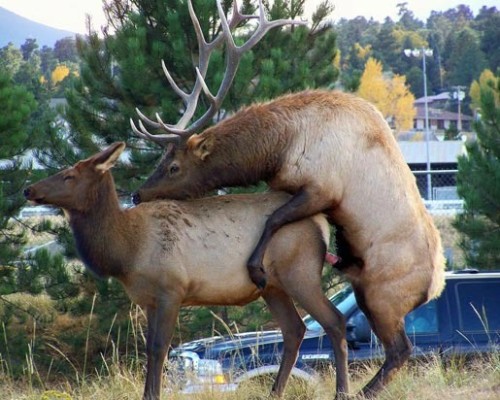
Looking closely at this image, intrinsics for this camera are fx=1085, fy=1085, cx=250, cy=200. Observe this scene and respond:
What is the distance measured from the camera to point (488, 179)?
53.7 feet

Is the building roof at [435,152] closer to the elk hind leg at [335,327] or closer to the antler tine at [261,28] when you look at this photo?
the antler tine at [261,28]

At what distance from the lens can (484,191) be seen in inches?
647

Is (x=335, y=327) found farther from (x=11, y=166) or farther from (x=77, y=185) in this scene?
(x=11, y=166)

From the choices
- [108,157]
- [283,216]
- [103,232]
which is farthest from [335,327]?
[108,157]

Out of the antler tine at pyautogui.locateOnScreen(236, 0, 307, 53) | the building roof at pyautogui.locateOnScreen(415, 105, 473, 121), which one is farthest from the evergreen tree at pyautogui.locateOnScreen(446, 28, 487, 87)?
the antler tine at pyautogui.locateOnScreen(236, 0, 307, 53)

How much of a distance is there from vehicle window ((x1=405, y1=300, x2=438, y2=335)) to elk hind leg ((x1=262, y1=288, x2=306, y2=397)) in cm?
275

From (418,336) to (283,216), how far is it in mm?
3352

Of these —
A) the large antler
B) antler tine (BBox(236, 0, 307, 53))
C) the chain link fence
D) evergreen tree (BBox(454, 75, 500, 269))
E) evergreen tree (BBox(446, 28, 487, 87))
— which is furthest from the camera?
evergreen tree (BBox(446, 28, 487, 87))

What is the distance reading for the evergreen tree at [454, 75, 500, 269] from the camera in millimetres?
16188

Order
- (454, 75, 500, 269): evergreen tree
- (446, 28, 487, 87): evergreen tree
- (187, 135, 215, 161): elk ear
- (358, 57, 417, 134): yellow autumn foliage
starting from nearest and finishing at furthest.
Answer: (187, 135, 215, 161): elk ear < (454, 75, 500, 269): evergreen tree < (358, 57, 417, 134): yellow autumn foliage < (446, 28, 487, 87): evergreen tree

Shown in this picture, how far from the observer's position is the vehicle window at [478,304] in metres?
10.1

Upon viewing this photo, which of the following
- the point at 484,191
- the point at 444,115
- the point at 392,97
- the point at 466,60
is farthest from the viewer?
the point at 444,115

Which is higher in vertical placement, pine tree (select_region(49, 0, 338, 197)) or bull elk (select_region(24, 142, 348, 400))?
pine tree (select_region(49, 0, 338, 197))

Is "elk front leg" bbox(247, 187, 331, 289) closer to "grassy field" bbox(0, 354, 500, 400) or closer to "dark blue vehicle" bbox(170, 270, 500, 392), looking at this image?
"grassy field" bbox(0, 354, 500, 400)
